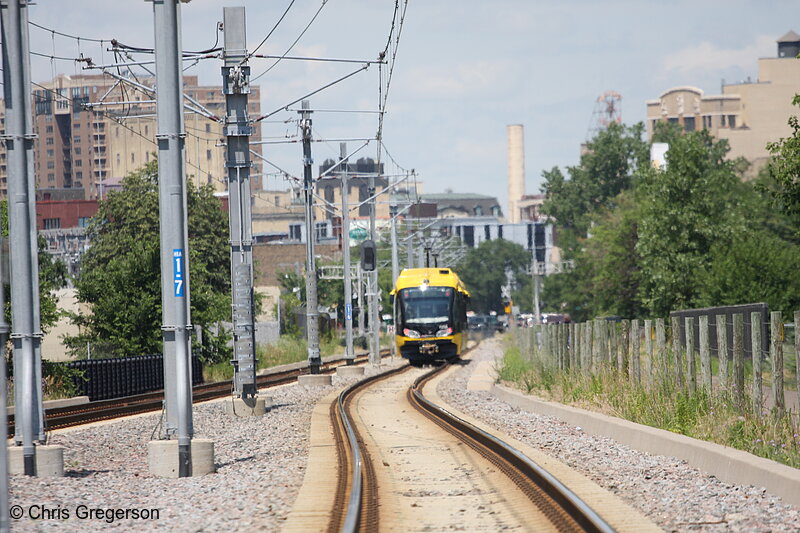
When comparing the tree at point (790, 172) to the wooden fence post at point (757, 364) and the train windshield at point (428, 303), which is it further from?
the wooden fence post at point (757, 364)

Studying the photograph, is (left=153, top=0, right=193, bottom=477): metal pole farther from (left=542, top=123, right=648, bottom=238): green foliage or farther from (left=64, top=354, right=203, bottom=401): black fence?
(left=542, top=123, right=648, bottom=238): green foliage

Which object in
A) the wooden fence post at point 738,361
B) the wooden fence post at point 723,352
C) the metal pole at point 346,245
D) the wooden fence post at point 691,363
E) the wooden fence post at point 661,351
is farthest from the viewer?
the metal pole at point 346,245

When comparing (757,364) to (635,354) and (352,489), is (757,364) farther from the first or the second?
(635,354)

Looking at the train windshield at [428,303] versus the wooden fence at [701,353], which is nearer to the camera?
the wooden fence at [701,353]

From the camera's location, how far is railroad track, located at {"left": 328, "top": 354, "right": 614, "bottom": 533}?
9.71 meters

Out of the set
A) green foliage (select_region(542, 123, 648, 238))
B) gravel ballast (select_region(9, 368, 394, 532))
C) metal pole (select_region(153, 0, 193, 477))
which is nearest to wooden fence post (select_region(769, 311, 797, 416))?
gravel ballast (select_region(9, 368, 394, 532))

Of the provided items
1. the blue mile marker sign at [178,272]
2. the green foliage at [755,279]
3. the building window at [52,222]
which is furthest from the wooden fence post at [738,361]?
the building window at [52,222]

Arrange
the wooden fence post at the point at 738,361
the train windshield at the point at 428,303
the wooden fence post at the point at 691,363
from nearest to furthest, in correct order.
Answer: the wooden fence post at the point at 738,361 → the wooden fence post at the point at 691,363 → the train windshield at the point at 428,303

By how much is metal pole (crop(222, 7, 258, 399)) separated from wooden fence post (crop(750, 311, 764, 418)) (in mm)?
11845

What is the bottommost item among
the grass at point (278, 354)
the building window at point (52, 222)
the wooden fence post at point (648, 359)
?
the grass at point (278, 354)

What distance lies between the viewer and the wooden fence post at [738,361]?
1543 centimetres

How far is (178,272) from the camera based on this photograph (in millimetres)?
14859

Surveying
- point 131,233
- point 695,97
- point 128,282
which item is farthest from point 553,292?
point 128,282

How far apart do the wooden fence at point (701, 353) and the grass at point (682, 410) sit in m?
0.16
